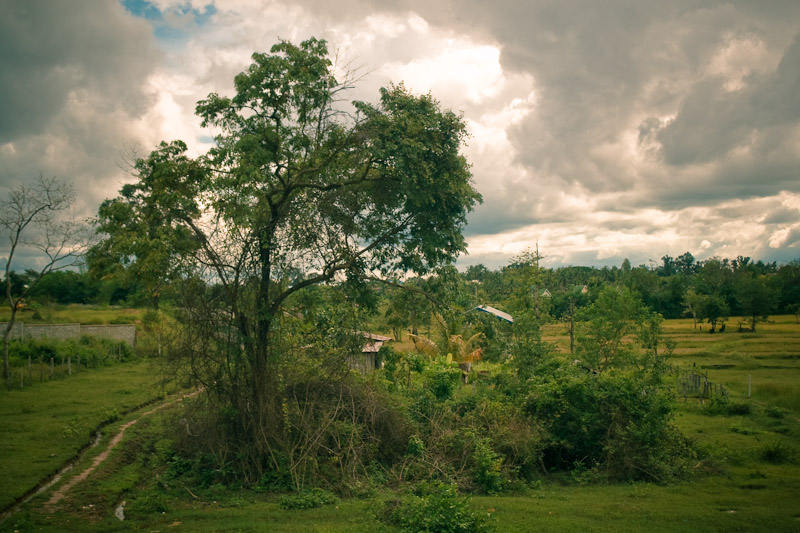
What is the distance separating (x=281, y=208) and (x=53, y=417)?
1294cm

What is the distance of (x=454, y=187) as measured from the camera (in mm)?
12570

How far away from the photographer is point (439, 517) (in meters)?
9.30

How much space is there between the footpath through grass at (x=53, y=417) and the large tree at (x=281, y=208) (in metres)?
2.39

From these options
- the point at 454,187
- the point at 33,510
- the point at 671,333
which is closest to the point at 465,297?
the point at 454,187

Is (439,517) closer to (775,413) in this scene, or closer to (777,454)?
(777,454)

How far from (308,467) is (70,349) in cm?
2516

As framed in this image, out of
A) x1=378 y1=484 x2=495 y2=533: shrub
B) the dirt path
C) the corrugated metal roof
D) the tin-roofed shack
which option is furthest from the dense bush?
the dirt path

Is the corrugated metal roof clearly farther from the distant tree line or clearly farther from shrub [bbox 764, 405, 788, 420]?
shrub [bbox 764, 405, 788, 420]

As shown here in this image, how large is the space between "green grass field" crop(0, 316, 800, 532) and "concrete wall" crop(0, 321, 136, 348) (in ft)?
55.7

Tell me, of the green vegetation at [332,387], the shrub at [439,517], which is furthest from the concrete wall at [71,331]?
the shrub at [439,517]

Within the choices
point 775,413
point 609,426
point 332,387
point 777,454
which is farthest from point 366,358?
point 775,413

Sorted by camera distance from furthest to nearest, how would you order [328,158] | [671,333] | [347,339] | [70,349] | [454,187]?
[671,333] < [70,349] < [347,339] < [328,158] < [454,187]

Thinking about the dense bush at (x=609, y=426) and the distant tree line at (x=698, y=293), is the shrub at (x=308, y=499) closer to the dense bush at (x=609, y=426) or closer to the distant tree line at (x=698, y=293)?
the dense bush at (x=609, y=426)

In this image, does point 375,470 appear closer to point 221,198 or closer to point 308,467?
point 308,467
